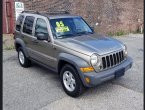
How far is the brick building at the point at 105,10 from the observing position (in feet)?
39.5

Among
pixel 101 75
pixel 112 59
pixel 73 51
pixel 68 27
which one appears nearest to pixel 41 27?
pixel 68 27

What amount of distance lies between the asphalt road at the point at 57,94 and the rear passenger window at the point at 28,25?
117cm

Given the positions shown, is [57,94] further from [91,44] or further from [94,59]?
[91,44]

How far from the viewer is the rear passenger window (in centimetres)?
636

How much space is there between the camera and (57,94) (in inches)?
202

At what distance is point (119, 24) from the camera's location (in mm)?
15070

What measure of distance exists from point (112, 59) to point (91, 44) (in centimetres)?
55

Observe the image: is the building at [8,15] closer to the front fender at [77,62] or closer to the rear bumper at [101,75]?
the front fender at [77,62]

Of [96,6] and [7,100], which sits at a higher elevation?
[96,6]

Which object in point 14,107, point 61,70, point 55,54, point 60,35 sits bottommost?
point 14,107

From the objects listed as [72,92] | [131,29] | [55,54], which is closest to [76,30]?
[55,54]

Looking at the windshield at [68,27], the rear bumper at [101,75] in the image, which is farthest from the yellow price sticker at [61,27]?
the rear bumper at [101,75]

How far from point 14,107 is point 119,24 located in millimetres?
11675

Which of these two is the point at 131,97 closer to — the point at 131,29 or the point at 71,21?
the point at 71,21
